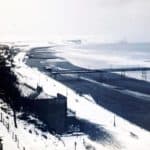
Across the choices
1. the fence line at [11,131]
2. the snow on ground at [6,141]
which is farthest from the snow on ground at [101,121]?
the snow on ground at [6,141]

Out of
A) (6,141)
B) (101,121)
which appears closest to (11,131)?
(6,141)

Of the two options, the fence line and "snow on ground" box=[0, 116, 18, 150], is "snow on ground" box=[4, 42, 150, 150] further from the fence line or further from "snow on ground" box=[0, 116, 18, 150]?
"snow on ground" box=[0, 116, 18, 150]

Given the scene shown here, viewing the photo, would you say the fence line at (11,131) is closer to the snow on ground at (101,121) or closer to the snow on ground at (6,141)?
the snow on ground at (6,141)

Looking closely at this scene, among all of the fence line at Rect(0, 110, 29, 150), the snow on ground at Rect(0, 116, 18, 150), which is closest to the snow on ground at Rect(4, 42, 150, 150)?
the fence line at Rect(0, 110, 29, 150)

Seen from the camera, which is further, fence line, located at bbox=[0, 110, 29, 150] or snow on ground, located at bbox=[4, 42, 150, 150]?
snow on ground, located at bbox=[4, 42, 150, 150]

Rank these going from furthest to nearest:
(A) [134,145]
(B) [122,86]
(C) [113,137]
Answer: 1. (B) [122,86]
2. (C) [113,137]
3. (A) [134,145]

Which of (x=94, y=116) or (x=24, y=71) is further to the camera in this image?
(x=24, y=71)

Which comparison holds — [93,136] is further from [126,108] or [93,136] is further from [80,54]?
[80,54]

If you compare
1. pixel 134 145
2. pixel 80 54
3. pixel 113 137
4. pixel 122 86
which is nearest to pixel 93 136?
pixel 113 137

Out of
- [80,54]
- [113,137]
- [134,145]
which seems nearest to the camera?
[134,145]
